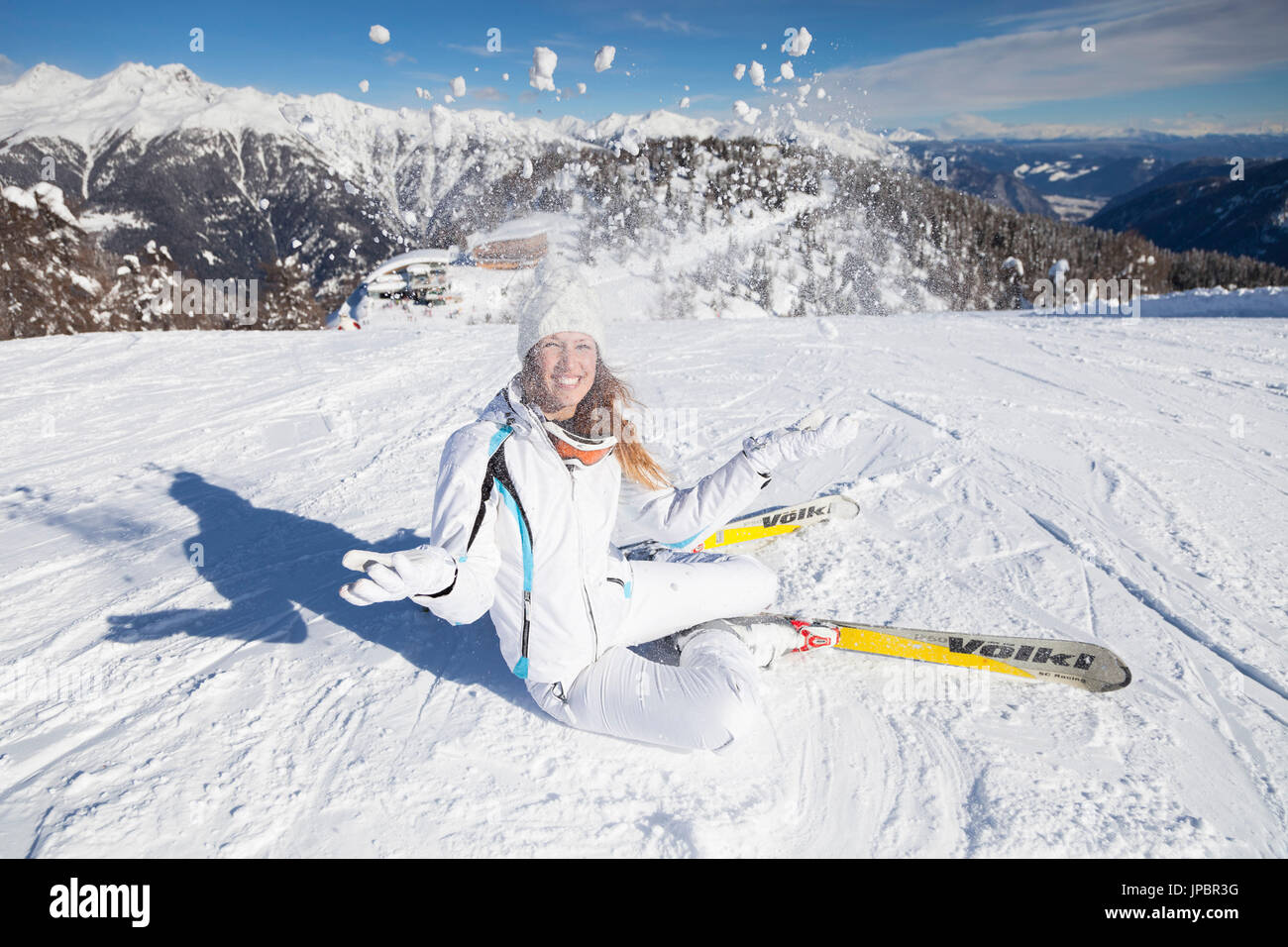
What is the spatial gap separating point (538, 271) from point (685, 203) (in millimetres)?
79444

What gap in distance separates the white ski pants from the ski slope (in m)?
0.16

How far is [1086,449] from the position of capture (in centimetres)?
540

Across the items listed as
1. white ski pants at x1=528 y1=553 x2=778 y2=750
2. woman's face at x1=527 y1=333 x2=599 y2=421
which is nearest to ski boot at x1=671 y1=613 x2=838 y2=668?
white ski pants at x1=528 y1=553 x2=778 y2=750

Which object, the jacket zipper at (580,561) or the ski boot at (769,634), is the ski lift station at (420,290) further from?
the jacket zipper at (580,561)

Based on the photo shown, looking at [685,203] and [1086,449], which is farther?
[685,203]

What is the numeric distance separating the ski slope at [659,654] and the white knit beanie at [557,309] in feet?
1.42

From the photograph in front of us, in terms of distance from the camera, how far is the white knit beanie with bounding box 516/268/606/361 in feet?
7.00

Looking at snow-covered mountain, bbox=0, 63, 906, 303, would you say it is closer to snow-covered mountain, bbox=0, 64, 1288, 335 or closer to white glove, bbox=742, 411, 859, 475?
snow-covered mountain, bbox=0, 64, 1288, 335

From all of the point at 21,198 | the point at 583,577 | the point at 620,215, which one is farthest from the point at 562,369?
the point at 620,215

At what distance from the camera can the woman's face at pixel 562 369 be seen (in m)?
2.16

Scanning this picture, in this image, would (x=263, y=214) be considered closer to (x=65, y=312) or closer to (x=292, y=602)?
(x=65, y=312)

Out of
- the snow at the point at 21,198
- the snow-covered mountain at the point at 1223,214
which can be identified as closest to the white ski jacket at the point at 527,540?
the snow at the point at 21,198
